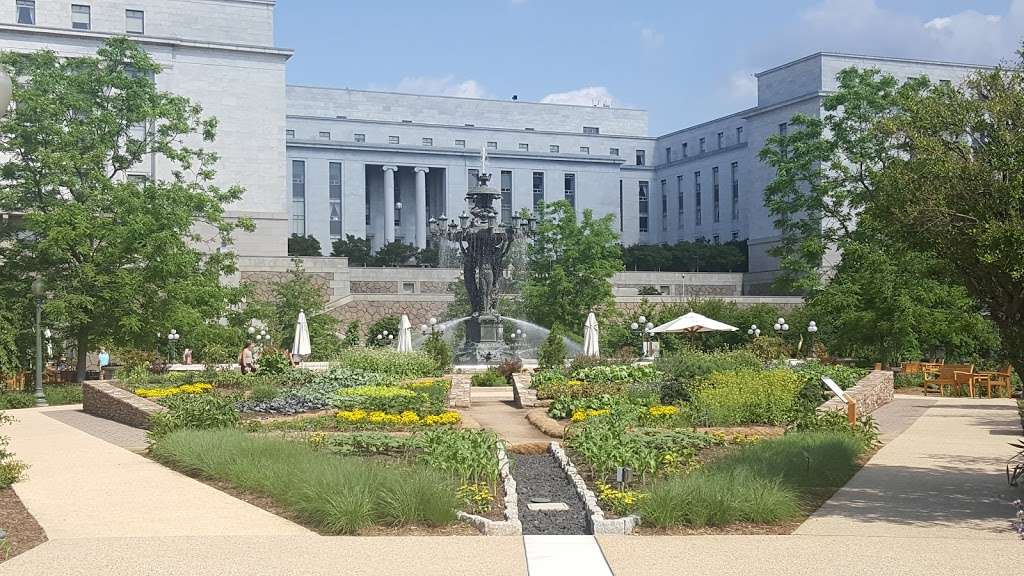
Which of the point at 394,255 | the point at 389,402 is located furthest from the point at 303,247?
the point at 389,402

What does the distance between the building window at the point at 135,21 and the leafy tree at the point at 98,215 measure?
16.7m

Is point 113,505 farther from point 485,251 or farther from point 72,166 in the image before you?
point 72,166

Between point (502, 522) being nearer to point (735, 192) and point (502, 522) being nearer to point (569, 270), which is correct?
point (569, 270)

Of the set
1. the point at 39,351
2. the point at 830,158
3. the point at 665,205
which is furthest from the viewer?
the point at 665,205

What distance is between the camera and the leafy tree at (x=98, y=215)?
31.5 m

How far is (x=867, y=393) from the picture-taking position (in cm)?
2225

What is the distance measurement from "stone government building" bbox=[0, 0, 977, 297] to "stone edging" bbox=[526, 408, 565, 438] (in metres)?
37.1

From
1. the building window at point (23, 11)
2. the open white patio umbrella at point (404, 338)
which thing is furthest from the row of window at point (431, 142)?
the open white patio umbrella at point (404, 338)

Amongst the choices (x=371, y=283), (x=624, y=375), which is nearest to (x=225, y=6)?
(x=371, y=283)

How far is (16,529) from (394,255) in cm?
6324

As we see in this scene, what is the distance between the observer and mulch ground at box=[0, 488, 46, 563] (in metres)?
9.23

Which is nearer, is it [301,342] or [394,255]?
[301,342]

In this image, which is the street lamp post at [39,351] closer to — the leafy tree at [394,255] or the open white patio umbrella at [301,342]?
the open white patio umbrella at [301,342]

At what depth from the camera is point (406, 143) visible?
302 ft
